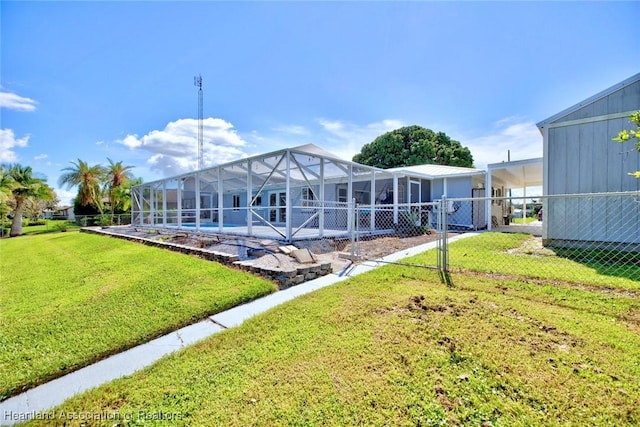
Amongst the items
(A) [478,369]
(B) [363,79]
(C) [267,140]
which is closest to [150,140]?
(C) [267,140]

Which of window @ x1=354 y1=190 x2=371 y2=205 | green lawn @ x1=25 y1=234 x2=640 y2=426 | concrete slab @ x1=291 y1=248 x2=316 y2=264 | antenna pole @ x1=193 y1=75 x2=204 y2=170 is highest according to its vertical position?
antenna pole @ x1=193 y1=75 x2=204 y2=170

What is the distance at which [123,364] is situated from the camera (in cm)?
291

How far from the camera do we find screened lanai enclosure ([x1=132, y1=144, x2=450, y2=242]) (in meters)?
9.45

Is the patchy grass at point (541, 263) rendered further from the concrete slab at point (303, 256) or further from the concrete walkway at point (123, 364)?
the concrete walkway at point (123, 364)

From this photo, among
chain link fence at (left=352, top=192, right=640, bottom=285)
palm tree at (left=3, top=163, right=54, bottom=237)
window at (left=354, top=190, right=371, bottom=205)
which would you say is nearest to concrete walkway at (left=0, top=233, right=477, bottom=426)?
chain link fence at (left=352, top=192, right=640, bottom=285)

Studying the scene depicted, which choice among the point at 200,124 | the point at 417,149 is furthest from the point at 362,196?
the point at 417,149

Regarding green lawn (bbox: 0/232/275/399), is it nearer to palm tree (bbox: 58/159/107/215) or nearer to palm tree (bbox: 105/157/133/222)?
→ palm tree (bbox: 105/157/133/222)

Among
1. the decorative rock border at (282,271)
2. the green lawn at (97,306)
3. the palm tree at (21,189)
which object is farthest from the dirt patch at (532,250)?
the palm tree at (21,189)

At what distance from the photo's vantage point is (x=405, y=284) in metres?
4.79

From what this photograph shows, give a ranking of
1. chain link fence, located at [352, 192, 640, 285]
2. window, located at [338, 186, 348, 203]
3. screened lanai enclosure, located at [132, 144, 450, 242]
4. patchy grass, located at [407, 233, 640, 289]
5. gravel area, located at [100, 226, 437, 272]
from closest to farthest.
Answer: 1. patchy grass, located at [407, 233, 640, 289]
2. chain link fence, located at [352, 192, 640, 285]
3. gravel area, located at [100, 226, 437, 272]
4. screened lanai enclosure, located at [132, 144, 450, 242]
5. window, located at [338, 186, 348, 203]

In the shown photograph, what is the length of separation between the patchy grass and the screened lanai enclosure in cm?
223

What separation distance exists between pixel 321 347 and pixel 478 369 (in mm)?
1443

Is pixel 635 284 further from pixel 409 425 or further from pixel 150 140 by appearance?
pixel 150 140

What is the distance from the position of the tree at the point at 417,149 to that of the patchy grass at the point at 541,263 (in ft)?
71.6
